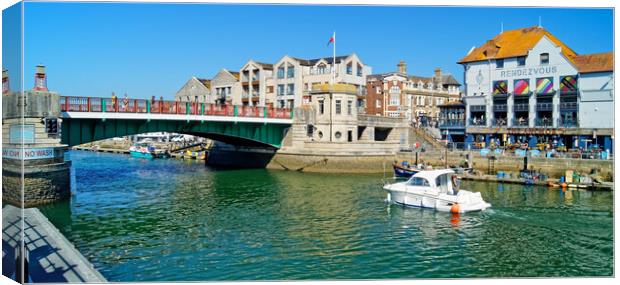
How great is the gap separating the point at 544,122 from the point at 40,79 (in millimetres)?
50071

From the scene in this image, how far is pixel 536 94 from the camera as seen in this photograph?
6297 cm

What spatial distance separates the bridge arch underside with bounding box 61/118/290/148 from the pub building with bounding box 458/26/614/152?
21.3m

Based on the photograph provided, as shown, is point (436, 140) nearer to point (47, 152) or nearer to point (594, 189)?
point (594, 189)

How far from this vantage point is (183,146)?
92.6m

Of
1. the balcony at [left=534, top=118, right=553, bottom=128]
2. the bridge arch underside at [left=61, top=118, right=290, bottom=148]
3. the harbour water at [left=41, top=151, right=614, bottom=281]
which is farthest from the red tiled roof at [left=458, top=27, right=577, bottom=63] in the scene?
the bridge arch underside at [left=61, top=118, right=290, bottom=148]

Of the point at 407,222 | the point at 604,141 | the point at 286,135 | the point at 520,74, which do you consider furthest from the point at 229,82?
the point at 407,222

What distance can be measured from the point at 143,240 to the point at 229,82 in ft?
224

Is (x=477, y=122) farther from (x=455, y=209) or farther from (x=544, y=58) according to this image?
(x=455, y=209)

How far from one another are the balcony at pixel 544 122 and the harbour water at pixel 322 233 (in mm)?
18608

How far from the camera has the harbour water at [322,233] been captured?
22312 millimetres

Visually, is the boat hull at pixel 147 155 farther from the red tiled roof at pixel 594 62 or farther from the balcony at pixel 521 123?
the red tiled roof at pixel 594 62

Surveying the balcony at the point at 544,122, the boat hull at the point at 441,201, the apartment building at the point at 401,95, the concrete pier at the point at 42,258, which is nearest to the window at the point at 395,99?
the apartment building at the point at 401,95

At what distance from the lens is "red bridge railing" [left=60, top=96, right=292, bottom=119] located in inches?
1656

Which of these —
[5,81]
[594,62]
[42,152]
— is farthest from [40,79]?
[594,62]
